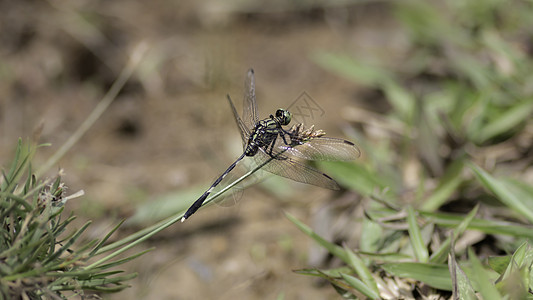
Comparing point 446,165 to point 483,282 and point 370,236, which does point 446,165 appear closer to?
point 370,236

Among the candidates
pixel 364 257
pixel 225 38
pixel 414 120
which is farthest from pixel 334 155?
pixel 225 38

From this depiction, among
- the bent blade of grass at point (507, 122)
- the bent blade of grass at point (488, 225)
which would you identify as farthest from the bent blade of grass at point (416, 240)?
the bent blade of grass at point (507, 122)

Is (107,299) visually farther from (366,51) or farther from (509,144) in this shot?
(366,51)

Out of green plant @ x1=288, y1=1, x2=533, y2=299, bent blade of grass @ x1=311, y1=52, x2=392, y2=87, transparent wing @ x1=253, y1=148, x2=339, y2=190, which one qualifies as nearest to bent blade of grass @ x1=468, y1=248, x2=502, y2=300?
green plant @ x1=288, y1=1, x2=533, y2=299

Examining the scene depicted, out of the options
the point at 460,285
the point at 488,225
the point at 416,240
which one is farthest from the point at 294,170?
the point at 488,225

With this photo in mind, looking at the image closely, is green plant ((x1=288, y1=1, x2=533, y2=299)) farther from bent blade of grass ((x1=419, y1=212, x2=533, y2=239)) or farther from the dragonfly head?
the dragonfly head

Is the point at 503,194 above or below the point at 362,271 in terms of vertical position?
above
